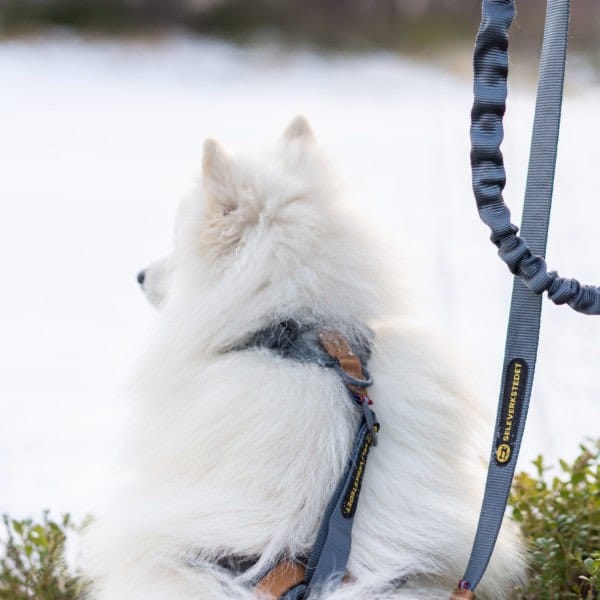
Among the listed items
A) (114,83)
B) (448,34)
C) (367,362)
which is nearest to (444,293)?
(367,362)

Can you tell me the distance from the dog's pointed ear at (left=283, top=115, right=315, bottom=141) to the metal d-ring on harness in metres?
0.52

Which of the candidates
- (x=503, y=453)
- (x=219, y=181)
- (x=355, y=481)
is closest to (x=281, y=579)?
(x=355, y=481)

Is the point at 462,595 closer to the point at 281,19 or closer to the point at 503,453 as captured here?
the point at 503,453

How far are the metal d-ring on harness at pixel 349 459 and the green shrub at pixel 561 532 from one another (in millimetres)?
563

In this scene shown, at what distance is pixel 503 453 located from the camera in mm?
1596

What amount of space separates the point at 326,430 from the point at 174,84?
6.93 metres

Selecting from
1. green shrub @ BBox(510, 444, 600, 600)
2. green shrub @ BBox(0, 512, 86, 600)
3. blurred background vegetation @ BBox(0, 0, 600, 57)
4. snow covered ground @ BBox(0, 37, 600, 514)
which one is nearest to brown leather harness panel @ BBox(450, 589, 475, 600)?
green shrub @ BBox(510, 444, 600, 600)

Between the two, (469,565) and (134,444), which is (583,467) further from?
(134,444)

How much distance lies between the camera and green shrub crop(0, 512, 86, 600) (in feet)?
7.09

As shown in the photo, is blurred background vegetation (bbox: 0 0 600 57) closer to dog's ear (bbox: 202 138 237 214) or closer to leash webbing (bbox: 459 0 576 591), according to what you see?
dog's ear (bbox: 202 138 237 214)

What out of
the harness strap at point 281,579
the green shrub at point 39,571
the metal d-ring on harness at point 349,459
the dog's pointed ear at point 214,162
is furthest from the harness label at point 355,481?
the green shrub at point 39,571

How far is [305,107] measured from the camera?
7520 mm

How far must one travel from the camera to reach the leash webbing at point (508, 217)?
144 cm

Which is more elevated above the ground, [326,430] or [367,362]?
[367,362]
